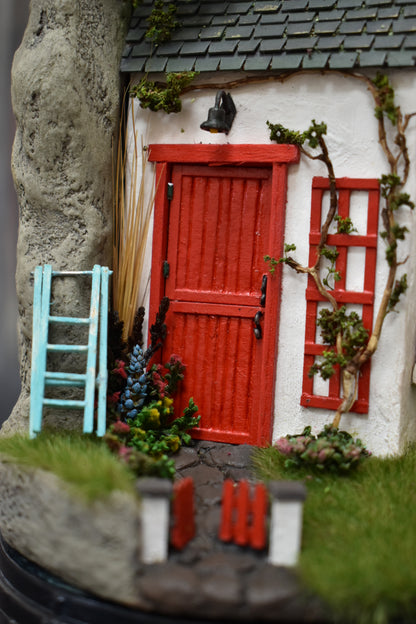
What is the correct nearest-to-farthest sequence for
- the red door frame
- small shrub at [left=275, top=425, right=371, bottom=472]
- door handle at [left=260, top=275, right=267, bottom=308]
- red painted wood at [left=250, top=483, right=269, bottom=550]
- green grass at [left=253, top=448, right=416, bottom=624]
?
green grass at [left=253, top=448, right=416, bottom=624]
red painted wood at [left=250, top=483, right=269, bottom=550]
small shrub at [left=275, top=425, right=371, bottom=472]
the red door frame
door handle at [left=260, top=275, right=267, bottom=308]

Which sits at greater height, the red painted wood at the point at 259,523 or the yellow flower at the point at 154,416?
the yellow flower at the point at 154,416

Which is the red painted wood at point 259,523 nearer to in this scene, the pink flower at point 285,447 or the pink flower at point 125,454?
the pink flower at point 125,454

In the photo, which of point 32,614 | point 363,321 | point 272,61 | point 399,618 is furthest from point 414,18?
point 32,614

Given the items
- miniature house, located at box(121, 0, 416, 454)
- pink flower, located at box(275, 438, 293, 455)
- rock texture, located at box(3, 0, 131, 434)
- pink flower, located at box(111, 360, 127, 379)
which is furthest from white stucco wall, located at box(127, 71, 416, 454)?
pink flower, located at box(111, 360, 127, 379)

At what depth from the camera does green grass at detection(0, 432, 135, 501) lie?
133 inches

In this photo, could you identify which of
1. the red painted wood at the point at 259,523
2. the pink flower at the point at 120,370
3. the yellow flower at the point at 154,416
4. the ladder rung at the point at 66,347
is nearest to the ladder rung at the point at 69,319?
the ladder rung at the point at 66,347

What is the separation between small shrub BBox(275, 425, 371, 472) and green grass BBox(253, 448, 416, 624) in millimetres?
69

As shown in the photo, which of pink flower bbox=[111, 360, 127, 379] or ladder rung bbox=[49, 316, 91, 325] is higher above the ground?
Answer: ladder rung bbox=[49, 316, 91, 325]

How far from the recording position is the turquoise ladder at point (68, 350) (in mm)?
4258

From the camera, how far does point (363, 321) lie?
466 centimetres

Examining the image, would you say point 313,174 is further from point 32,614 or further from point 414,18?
point 32,614

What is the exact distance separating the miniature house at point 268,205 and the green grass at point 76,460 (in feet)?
4.30

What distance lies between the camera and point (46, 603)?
11.9 ft

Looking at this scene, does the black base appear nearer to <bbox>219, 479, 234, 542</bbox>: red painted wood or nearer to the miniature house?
<bbox>219, 479, 234, 542</bbox>: red painted wood
